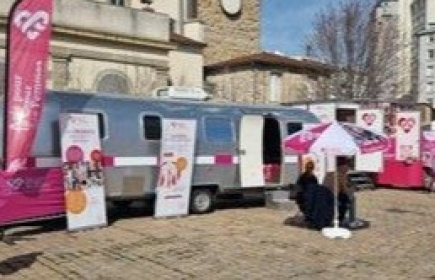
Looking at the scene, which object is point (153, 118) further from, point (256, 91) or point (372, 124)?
point (256, 91)

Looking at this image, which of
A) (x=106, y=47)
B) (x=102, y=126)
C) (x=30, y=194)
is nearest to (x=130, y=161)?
(x=102, y=126)

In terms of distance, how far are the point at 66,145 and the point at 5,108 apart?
10.6 feet

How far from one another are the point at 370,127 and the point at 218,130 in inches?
318

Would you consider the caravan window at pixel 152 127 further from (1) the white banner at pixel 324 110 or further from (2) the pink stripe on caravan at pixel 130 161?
(1) the white banner at pixel 324 110

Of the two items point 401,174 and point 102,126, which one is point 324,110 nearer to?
point 401,174

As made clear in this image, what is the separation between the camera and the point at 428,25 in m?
131

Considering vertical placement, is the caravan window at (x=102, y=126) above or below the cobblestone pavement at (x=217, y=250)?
above

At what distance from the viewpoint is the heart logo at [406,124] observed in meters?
24.4

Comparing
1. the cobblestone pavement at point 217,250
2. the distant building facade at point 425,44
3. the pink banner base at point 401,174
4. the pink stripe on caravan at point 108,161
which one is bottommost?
the cobblestone pavement at point 217,250

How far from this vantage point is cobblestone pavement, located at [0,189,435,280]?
1107cm

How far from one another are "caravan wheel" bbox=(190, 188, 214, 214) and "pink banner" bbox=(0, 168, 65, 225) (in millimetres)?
3378

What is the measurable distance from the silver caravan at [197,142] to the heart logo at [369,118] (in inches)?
191

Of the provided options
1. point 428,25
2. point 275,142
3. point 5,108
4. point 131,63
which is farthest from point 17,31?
point 428,25

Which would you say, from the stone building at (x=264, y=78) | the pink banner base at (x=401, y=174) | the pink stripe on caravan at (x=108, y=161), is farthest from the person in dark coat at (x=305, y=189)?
the stone building at (x=264, y=78)
